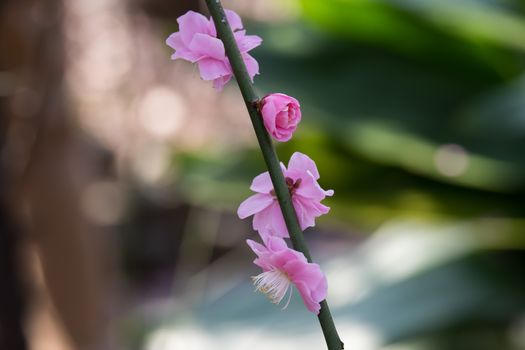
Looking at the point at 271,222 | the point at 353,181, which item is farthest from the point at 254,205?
the point at 353,181

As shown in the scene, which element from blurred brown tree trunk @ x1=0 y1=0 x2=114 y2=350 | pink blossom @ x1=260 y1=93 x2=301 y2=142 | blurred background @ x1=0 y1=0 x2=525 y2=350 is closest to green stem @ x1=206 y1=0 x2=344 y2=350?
pink blossom @ x1=260 y1=93 x2=301 y2=142

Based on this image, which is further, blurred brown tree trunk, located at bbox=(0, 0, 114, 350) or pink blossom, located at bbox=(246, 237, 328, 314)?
blurred brown tree trunk, located at bbox=(0, 0, 114, 350)

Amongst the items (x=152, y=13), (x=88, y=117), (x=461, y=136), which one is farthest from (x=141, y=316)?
(x=152, y=13)

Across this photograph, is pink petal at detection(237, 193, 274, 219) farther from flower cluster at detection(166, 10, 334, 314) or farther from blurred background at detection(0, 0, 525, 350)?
blurred background at detection(0, 0, 525, 350)

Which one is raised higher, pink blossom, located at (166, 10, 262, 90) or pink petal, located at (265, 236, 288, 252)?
pink blossom, located at (166, 10, 262, 90)

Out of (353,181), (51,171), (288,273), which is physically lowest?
(288,273)

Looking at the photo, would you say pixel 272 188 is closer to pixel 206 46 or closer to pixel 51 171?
pixel 206 46
